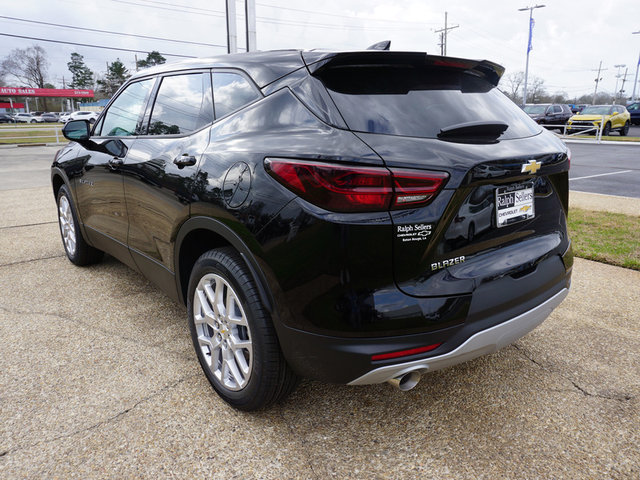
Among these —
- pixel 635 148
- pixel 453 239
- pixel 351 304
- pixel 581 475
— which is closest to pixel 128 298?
pixel 351 304

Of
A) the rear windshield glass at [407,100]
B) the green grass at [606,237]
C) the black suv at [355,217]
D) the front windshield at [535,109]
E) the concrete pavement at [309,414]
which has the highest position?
the front windshield at [535,109]

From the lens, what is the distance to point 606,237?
5.47 m

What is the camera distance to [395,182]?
176 cm

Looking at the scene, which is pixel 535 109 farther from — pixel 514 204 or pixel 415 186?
pixel 415 186

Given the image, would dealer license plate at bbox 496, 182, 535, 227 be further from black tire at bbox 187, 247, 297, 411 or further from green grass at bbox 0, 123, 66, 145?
green grass at bbox 0, 123, 66, 145

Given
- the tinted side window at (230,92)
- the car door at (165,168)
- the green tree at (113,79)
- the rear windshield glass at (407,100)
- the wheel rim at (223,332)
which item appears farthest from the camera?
the green tree at (113,79)

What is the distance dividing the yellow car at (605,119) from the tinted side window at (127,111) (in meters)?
25.1

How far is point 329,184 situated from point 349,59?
2.09 feet

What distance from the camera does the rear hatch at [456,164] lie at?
1824 mm

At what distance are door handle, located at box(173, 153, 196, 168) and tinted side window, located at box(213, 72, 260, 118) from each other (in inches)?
10.4

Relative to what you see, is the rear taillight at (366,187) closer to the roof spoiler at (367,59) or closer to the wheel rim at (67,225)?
the roof spoiler at (367,59)

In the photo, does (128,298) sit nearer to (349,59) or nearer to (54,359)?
(54,359)

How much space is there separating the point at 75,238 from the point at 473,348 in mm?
3806

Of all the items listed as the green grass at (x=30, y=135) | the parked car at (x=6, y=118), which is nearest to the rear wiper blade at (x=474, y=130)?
the green grass at (x=30, y=135)
